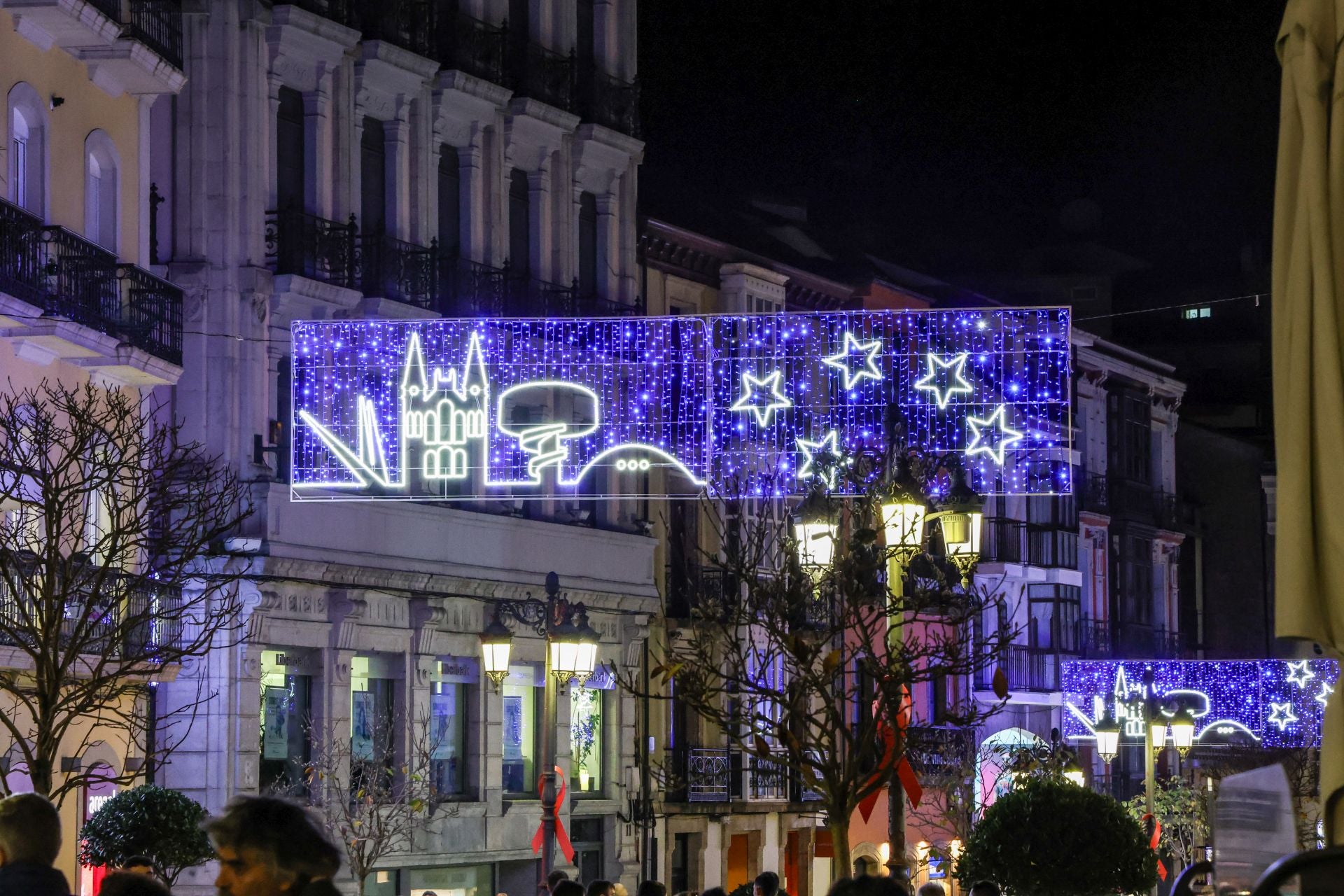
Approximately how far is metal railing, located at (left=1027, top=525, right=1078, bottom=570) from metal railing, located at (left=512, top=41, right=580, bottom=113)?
26.2 metres

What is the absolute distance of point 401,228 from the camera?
1468 inches

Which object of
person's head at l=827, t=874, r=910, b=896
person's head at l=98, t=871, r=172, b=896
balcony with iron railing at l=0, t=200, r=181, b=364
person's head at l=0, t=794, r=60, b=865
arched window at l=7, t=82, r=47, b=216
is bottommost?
person's head at l=827, t=874, r=910, b=896

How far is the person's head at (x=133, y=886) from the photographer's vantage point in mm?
8039

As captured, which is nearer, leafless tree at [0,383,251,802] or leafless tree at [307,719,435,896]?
leafless tree at [0,383,251,802]

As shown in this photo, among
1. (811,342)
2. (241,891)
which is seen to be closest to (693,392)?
(811,342)

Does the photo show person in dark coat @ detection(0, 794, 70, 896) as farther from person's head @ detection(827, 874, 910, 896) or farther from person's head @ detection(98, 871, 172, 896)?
person's head @ detection(827, 874, 910, 896)

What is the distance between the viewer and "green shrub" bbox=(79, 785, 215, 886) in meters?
18.9

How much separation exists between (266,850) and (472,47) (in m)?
33.4

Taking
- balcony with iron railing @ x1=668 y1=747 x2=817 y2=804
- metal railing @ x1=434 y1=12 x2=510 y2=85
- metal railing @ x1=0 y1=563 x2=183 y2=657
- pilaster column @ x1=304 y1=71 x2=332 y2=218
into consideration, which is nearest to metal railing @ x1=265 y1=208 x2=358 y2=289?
pilaster column @ x1=304 y1=71 x2=332 y2=218

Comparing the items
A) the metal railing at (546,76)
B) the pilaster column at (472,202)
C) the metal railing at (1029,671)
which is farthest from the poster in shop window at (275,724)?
the metal railing at (1029,671)

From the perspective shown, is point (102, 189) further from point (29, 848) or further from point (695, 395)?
point (29, 848)

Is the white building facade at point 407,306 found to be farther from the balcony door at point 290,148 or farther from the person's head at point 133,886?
the person's head at point 133,886

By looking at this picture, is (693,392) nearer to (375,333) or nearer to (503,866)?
(375,333)

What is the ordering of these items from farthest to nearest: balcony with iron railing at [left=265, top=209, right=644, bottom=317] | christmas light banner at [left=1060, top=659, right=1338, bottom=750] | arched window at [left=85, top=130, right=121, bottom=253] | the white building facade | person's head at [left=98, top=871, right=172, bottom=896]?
christmas light banner at [left=1060, top=659, right=1338, bottom=750], balcony with iron railing at [left=265, top=209, right=644, bottom=317], the white building facade, arched window at [left=85, top=130, right=121, bottom=253], person's head at [left=98, top=871, right=172, bottom=896]
